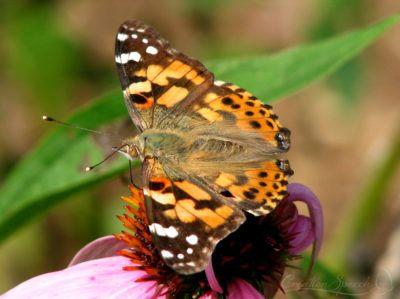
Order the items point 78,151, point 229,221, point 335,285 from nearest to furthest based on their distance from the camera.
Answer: point 229,221 → point 335,285 → point 78,151

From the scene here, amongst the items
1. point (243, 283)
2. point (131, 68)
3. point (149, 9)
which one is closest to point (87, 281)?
point (243, 283)

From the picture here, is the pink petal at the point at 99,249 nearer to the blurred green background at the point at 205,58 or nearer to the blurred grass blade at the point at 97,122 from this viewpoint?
the blurred grass blade at the point at 97,122

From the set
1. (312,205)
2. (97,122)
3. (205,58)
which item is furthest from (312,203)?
(205,58)

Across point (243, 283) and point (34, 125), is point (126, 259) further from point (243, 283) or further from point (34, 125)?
point (34, 125)

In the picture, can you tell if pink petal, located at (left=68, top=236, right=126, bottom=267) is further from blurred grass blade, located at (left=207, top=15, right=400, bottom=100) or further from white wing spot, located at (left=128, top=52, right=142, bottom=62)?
blurred grass blade, located at (left=207, top=15, right=400, bottom=100)

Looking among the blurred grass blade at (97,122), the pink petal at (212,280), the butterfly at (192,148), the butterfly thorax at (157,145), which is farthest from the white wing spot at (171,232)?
the blurred grass blade at (97,122)
